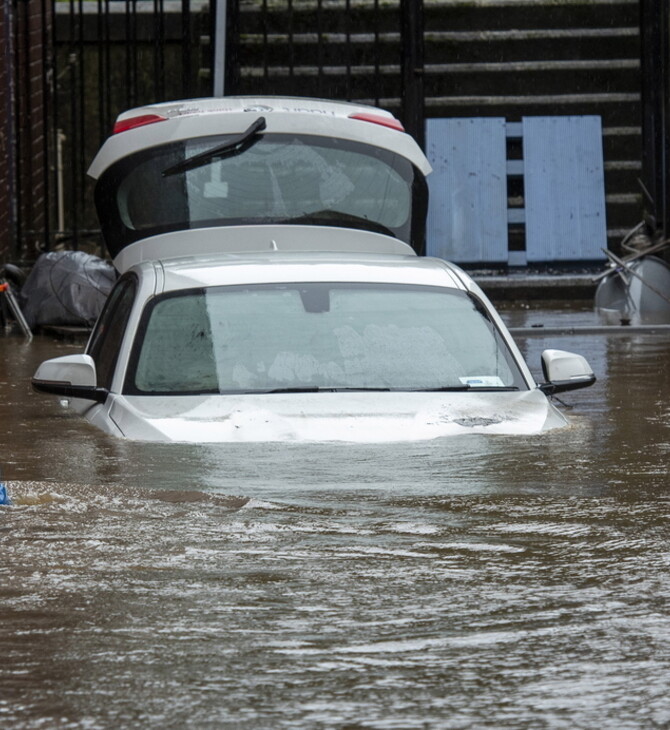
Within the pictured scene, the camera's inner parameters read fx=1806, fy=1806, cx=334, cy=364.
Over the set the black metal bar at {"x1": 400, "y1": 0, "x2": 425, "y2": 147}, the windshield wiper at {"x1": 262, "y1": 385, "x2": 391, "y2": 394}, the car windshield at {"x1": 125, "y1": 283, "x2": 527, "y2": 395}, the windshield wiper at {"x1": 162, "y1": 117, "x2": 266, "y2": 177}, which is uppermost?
the black metal bar at {"x1": 400, "y1": 0, "x2": 425, "y2": 147}

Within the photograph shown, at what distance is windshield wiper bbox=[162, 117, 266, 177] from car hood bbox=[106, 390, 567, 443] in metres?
4.53

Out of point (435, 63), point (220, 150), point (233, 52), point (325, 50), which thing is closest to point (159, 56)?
point (233, 52)

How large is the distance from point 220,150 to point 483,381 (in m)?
4.66

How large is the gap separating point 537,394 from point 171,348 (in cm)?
139

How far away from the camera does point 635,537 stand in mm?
5051

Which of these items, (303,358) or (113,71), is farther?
(113,71)

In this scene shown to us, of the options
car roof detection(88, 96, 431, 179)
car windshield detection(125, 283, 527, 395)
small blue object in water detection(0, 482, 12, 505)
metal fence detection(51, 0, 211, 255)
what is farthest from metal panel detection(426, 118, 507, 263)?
small blue object in water detection(0, 482, 12, 505)

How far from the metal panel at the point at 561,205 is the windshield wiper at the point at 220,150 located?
7002 mm

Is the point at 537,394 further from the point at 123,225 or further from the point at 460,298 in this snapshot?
the point at 123,225

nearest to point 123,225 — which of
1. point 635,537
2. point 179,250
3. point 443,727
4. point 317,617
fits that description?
point 179,250

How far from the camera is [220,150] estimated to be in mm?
11008

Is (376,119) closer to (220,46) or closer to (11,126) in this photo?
(220,46)

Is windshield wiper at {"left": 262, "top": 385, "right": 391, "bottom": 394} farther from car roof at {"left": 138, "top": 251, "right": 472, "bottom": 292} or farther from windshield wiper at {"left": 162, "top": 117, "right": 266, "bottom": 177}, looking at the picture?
windshield wiper at {"left": 162, "top": 117, "right": 266, "bottom": 177}

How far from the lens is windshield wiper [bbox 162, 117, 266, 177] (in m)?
11.0
